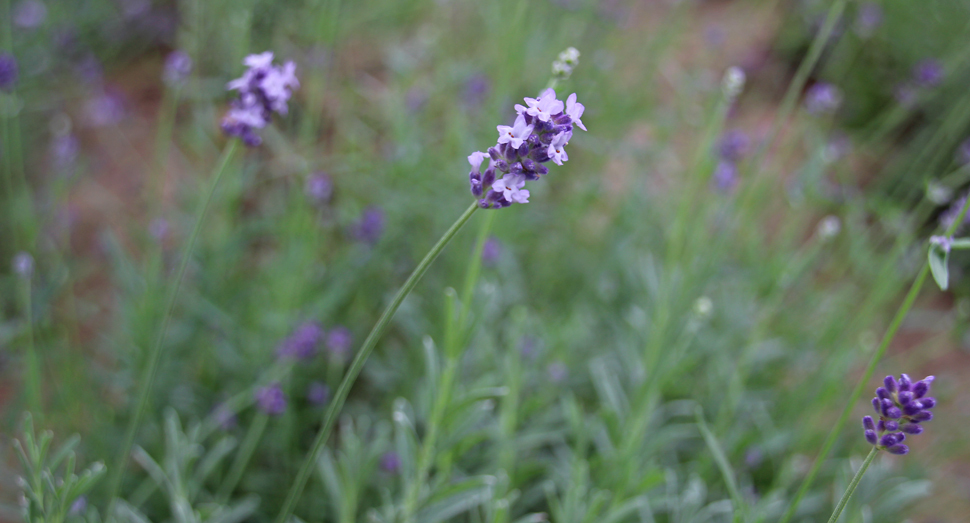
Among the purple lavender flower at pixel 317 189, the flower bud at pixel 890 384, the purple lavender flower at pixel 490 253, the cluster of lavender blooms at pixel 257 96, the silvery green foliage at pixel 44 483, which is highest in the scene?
the purple lavender flower at pixel 317 189

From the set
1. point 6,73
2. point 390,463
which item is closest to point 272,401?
point 390,463

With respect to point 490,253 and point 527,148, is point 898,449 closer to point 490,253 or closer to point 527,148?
point 527,148

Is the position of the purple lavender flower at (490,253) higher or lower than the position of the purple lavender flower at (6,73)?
higher

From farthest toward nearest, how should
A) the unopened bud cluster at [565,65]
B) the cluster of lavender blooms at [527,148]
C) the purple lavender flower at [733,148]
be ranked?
A: the purple lavender flower at [733,148] < the unopened bud cluster at [565,65] < the cluster of lavender blooms at [527,148]

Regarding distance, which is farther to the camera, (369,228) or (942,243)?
(369,228)

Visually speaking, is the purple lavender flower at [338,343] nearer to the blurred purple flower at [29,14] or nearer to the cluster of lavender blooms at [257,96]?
the cluster of lavender blooms at [257,96]

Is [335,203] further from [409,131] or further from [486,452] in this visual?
[486,452]

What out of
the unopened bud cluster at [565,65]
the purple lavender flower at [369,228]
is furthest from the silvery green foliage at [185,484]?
the unopened bud cluster at [565,65]
